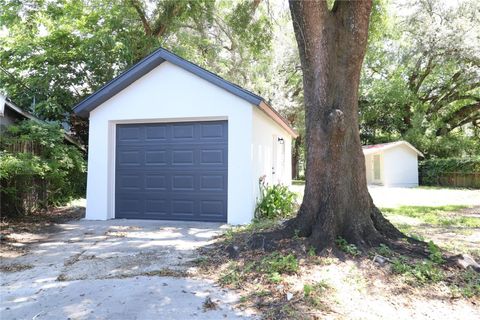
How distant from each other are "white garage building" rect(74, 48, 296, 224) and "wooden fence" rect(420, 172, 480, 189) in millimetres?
18080

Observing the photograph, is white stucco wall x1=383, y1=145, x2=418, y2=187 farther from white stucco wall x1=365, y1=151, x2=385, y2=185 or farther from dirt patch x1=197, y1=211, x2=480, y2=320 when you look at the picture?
dirt patch x1=197, y1=211, x2=480, y2=320

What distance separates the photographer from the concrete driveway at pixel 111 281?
3.80 metres

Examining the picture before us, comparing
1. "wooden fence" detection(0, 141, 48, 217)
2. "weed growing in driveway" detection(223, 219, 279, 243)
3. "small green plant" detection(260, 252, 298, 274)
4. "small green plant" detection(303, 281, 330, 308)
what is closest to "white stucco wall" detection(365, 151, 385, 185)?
"weed growing in driveway" detection(223, 219, 279, 243)

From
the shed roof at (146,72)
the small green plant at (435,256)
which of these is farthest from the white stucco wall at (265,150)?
the small green plant at (435,256)

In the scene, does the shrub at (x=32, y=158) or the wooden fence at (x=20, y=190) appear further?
the wooden fence at (x=20, y=190)

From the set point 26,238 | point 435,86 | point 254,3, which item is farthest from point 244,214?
point 435,86

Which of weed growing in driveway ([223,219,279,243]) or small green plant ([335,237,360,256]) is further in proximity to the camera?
weed growing in driveway ([223,219,279,243])

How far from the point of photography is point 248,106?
8.80m

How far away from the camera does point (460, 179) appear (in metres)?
23.1

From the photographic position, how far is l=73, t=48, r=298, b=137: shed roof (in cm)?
868

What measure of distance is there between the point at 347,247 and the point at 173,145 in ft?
17.9

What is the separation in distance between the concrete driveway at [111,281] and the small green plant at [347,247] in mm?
1786

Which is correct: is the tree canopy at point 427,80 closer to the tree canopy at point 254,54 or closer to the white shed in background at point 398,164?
the tree canopy at point 254,54

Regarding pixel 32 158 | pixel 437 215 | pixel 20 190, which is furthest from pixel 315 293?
pixel 20 190
